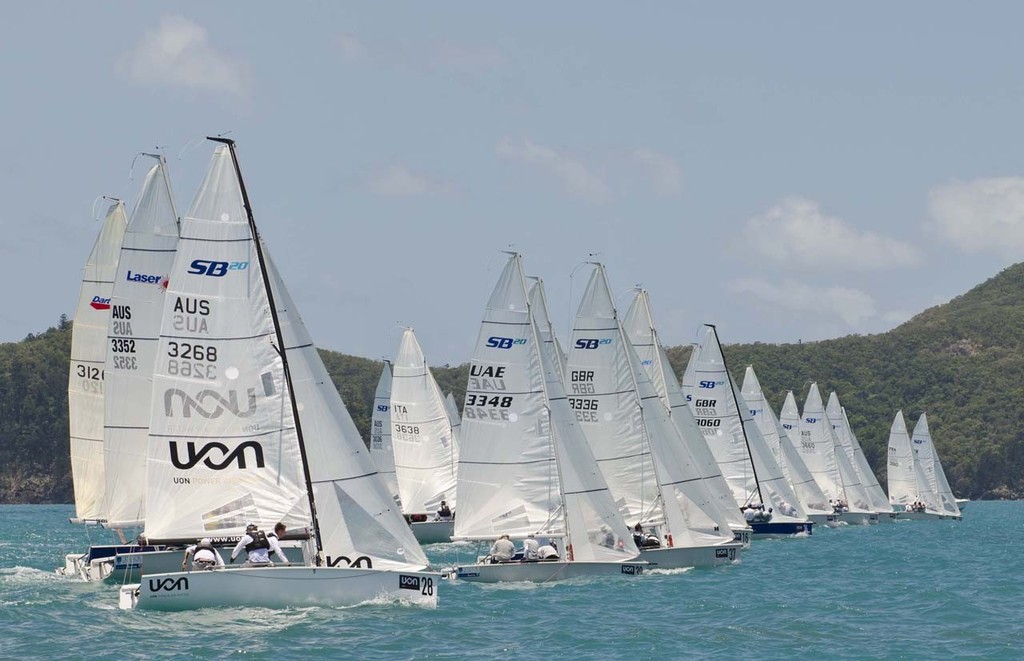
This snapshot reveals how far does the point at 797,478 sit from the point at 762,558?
63.9ft

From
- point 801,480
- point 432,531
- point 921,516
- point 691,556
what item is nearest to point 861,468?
point 921,516

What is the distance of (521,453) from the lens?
→ 33188mm

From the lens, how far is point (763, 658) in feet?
74.7

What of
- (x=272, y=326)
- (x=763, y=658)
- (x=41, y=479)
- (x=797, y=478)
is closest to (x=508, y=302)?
(x=272, y=326)

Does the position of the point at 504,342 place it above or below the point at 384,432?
below

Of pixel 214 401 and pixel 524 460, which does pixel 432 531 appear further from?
pixel 214 401

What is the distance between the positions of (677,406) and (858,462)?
119 feet

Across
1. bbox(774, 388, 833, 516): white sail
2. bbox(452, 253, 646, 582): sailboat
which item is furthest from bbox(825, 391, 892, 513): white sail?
bbox(452, 253, 646, 582): sailboat

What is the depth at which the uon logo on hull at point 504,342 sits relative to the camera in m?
33.5

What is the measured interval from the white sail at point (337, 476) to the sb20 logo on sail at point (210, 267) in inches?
29.5

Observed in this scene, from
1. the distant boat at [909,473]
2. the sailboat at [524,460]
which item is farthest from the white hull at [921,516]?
the sailboat at [524,460]

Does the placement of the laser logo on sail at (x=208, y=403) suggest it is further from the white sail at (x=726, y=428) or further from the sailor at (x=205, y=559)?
the white sail at (x=726, y=428)

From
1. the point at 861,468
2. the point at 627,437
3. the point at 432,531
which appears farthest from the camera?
the point at 861,468

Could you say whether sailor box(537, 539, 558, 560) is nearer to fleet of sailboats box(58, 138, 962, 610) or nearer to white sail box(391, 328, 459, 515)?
fleet of sailboats box(58, 138, 962, 610)
